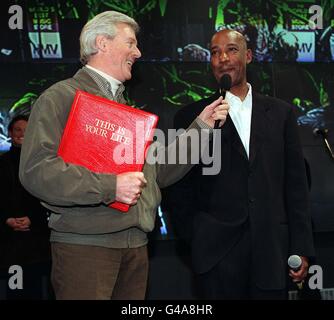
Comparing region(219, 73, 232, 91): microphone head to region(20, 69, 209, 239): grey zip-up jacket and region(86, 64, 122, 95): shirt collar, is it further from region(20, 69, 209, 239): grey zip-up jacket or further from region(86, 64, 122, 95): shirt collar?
region(20, 69, 209, 239): grey zip-up jacket

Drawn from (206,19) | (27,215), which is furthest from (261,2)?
(27,215)

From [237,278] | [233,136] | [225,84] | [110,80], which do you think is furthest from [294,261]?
[110,80]

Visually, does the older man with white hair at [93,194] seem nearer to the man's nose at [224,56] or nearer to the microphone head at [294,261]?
the man's nose at [224,56]

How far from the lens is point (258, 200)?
8.79ft

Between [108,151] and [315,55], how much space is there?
3616 mm

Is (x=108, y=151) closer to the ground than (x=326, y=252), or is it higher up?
higher up

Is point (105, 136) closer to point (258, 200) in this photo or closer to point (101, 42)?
point (101, 42)

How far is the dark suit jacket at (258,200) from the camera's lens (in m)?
2.66

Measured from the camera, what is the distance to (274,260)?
266 centimetres

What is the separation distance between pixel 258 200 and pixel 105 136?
833mm

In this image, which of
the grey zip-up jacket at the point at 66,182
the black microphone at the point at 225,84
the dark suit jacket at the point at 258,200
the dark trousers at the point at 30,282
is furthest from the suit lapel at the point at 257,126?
the dark trousers at the point at 30,282

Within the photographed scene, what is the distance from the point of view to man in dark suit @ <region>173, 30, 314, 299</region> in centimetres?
265

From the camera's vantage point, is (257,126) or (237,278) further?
(257,126)
